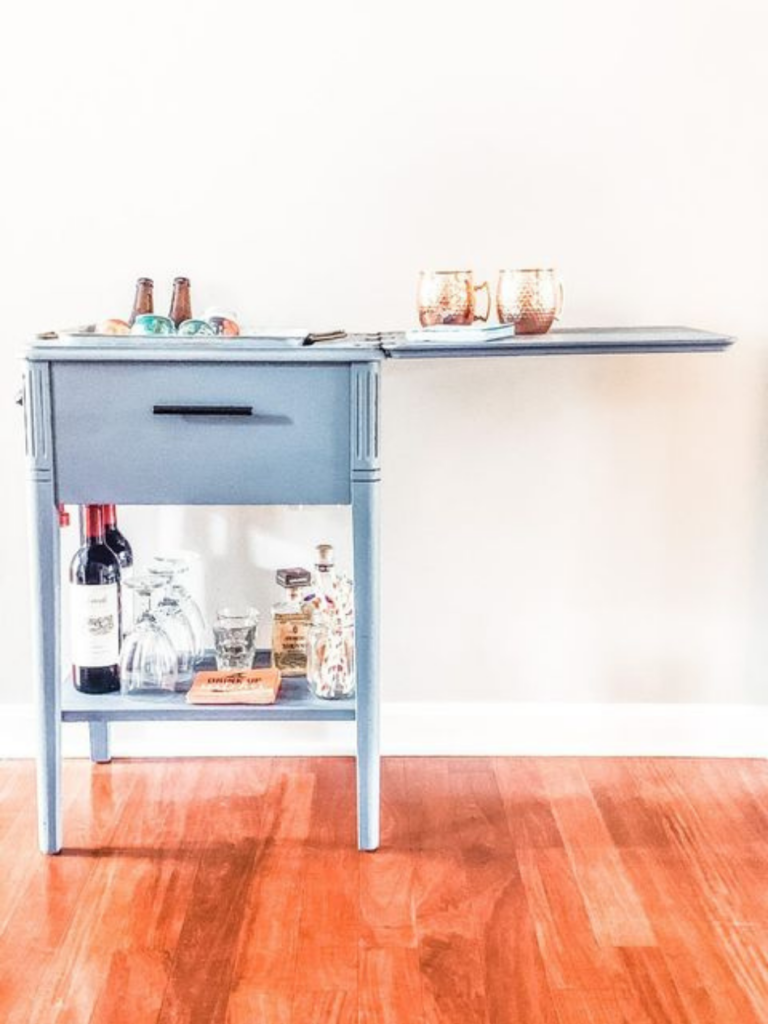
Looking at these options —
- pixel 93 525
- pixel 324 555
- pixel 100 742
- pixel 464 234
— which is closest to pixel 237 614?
pixel 324 555

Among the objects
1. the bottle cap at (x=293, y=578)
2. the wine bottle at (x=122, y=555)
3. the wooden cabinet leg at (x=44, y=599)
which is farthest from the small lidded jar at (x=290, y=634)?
the wooden cabinet leg at (x=44, y=599)

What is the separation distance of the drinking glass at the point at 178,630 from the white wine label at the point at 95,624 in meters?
0.08

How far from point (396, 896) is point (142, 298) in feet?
3.42

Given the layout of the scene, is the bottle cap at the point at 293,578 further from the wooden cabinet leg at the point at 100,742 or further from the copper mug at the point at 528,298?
the copper mug at the point at 528,298

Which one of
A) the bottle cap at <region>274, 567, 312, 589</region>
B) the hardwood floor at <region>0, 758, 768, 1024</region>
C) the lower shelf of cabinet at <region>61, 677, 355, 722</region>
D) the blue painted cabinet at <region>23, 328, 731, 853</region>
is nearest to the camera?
the hardwood floor at <region>0, 758, 768, 1024</region>

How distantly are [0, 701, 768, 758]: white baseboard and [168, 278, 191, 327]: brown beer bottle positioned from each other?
760 mm

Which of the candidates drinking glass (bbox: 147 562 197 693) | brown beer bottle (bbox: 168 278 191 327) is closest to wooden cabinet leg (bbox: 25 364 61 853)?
drinking glass (bbox: 147 562 197 693)

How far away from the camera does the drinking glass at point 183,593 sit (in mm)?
2135

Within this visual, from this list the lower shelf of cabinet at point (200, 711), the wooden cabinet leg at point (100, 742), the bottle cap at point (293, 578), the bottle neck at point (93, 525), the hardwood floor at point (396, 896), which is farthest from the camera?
the wooden cabinet leg at point (100, 742)

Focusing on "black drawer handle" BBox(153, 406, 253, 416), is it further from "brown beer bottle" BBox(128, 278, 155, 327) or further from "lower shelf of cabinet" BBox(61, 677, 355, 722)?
"lower shelf of cabinet" BBox(61, 677, 355, 722)

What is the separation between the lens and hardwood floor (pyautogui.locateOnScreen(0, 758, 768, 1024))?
5.12 ft

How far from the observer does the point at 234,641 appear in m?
2.12

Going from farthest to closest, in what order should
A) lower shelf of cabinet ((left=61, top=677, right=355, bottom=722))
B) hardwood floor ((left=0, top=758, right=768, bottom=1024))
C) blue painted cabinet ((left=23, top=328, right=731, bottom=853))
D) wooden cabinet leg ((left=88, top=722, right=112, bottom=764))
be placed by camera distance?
wooden cabinet leg ((left=88, top=722, right=112, bottom=764)), lower shelf of cabinet ((left=61, top=677, right=355, bottom=722)), blue painted cabinet ((left=23, top=328, right=731, bottom=853)), hardwood floor ((left=0, top=758, right=768, bottom=1024))

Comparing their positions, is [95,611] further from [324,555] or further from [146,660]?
[324,555]
